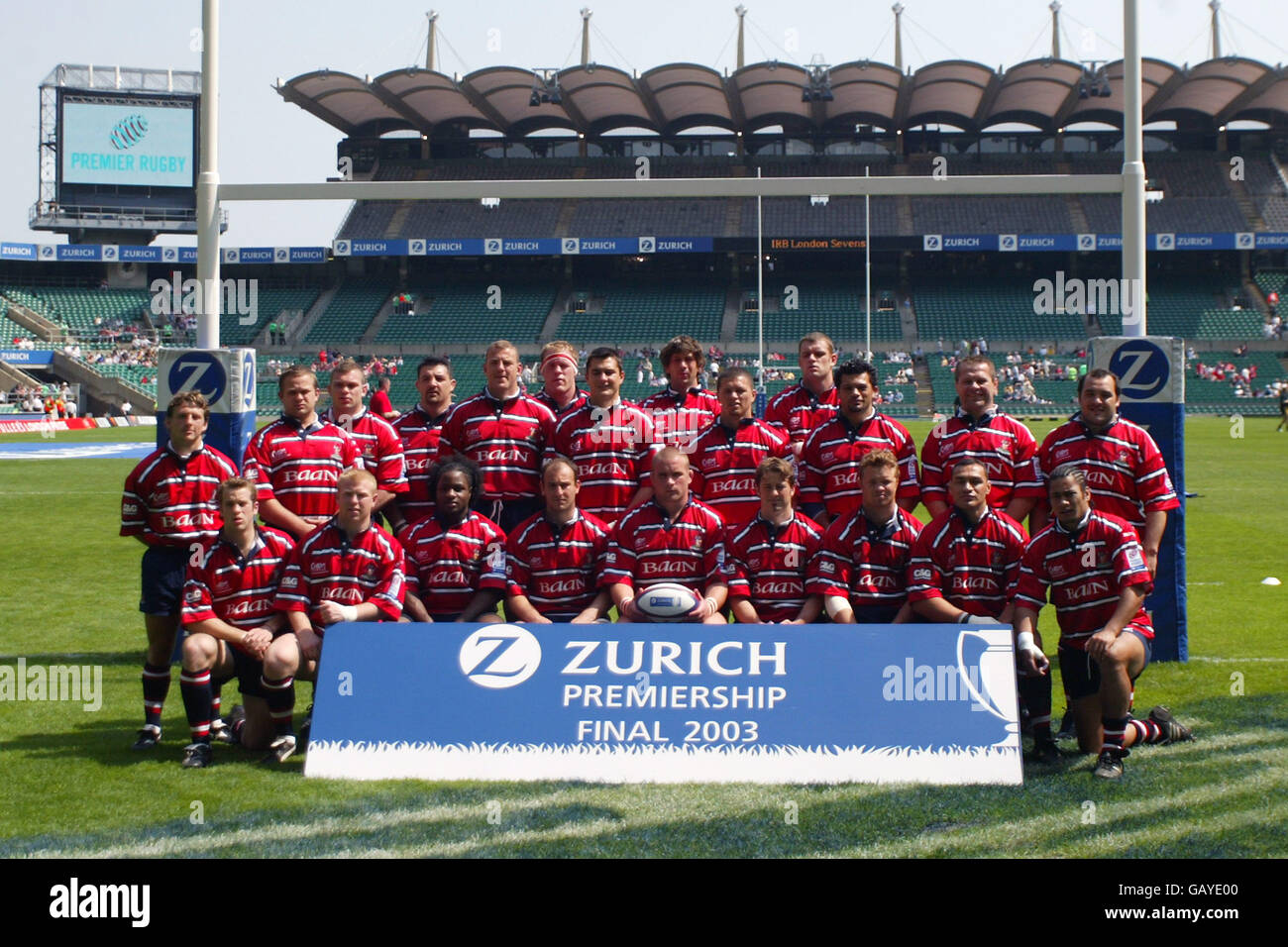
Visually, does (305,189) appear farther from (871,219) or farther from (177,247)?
(177,247)

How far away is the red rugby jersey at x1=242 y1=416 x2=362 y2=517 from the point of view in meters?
6.11

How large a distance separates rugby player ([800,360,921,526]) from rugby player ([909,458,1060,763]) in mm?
650

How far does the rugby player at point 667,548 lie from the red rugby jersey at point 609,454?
555 millimetres

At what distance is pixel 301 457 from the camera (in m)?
6.13

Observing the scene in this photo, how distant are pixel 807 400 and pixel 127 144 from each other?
50338mm

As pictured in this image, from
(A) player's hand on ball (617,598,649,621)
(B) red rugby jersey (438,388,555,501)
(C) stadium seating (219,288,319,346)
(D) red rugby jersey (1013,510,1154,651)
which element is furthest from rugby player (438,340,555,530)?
(C) stadium seating (219,288,319,346)

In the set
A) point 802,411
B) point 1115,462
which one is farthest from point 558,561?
point 1115,462

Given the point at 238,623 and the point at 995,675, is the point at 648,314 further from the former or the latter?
the point at 995,675

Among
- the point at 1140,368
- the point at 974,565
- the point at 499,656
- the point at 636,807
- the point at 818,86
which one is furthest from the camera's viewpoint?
the point at 818,86

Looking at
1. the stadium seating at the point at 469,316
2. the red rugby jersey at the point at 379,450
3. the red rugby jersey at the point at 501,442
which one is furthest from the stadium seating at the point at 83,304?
the red rugby jersey at the point at 501,442

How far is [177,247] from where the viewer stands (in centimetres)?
5038

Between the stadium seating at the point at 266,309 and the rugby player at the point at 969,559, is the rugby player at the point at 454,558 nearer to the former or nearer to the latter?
the rugby player at the point at 969,559

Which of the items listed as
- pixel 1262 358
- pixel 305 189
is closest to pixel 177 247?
pixel 1262 358
